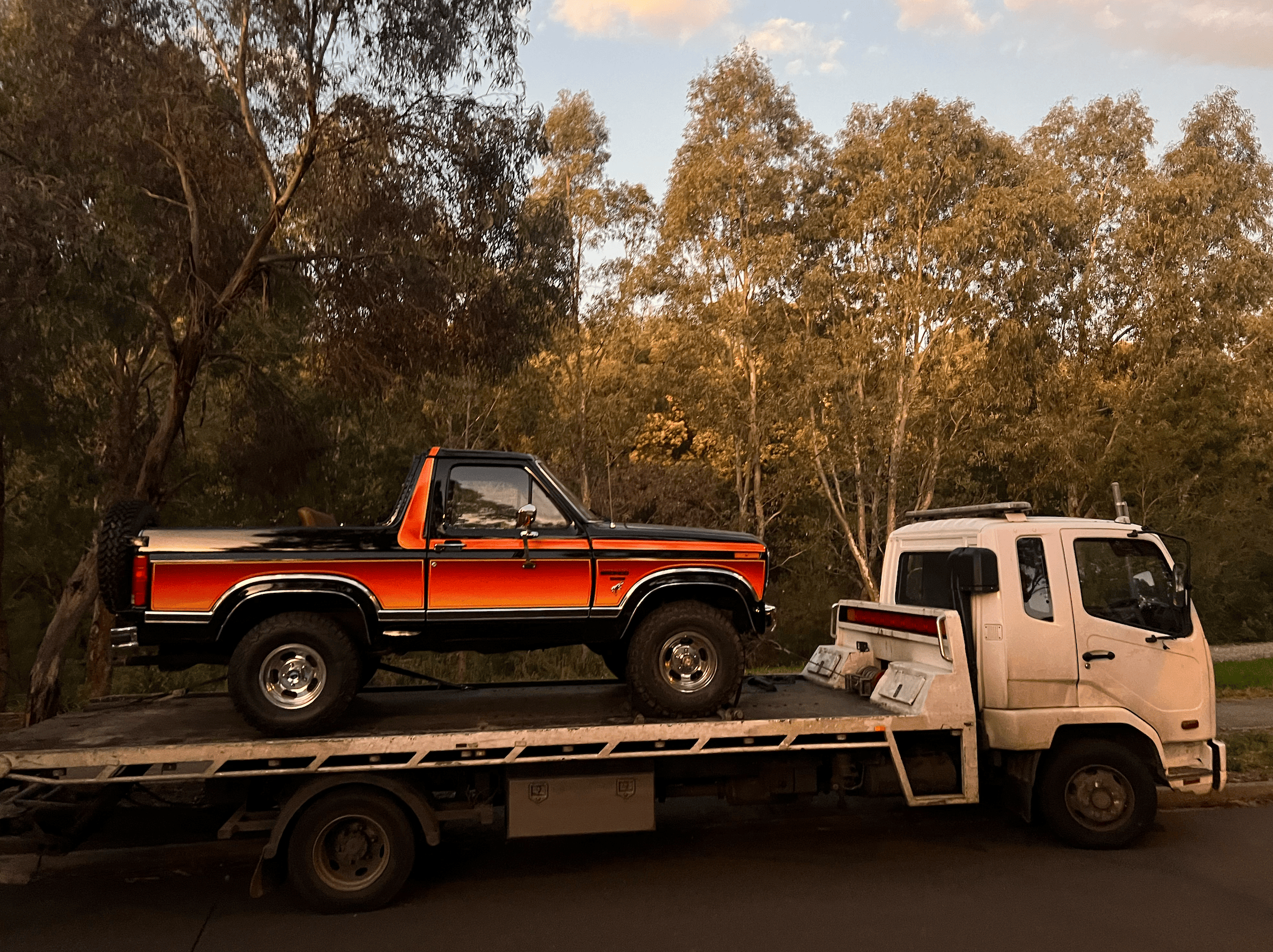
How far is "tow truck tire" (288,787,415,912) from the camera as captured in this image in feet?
19.7

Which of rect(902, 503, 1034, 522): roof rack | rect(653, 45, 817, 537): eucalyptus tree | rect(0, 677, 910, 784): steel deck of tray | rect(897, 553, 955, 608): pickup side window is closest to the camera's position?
rect(0, 677, 910, 784): steel deck of tray

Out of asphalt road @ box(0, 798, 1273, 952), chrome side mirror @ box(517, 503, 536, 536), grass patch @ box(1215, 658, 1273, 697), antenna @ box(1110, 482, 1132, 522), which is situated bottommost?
asphalt road @ box(0, 798, 1273, 952)

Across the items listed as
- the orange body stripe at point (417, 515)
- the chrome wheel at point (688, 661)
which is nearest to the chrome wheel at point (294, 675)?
the orange body stripe at point (417, 515)

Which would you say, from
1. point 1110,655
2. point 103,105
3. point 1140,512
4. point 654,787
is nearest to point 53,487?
point 103,105

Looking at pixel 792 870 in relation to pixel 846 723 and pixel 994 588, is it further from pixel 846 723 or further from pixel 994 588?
pixel 994 588

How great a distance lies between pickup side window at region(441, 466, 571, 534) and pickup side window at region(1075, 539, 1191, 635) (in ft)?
12.1

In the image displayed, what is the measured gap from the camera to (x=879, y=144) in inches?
963

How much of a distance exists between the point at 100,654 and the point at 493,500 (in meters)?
10.4

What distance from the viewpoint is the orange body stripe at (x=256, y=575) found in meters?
6.32

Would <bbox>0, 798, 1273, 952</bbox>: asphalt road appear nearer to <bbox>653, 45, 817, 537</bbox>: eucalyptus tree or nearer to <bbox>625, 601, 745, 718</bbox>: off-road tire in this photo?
<bbox>625, 601, 745, 718</bbox>: off-road tire

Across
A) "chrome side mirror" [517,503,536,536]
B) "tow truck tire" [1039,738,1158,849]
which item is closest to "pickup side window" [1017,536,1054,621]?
"tow truck tire" [1039,738,1158,849]

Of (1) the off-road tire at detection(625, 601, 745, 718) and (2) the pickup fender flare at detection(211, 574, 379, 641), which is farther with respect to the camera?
(1) the off-road tire at detection(625, 601, 745, 718)

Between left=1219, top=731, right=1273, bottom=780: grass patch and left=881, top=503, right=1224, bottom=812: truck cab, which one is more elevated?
left=881, top=503, right=1224, bottom=812: truck cab

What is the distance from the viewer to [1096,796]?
703 cm
